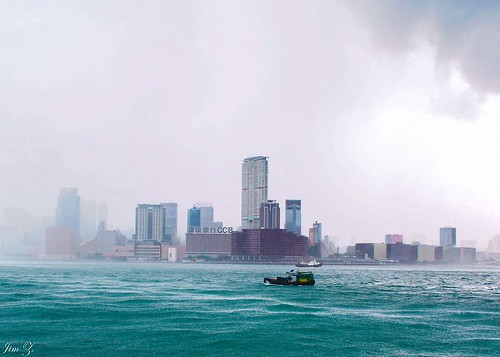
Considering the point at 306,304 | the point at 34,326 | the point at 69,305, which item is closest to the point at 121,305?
the point at 69,305

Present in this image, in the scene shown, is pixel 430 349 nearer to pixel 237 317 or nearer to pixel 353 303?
pixel 237 317

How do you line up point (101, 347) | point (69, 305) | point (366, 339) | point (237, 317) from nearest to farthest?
1. point (101, 347)
2. point (366, 339)
3. point (237, 317)
4. point (69, 305)

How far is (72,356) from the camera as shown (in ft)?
178

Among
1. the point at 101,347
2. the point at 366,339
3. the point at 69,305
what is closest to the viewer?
the point at 101,347

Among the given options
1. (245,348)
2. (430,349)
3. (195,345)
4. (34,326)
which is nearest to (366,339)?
(430,349)

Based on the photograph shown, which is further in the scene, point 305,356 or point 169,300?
point 169,300

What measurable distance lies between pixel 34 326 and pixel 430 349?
4673 cm

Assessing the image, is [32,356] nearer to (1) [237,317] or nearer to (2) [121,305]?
(1) [237,317]

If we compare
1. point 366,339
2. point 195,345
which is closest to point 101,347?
point 195,345

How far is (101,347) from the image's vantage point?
192 feet

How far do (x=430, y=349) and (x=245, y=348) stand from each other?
18.9 metres

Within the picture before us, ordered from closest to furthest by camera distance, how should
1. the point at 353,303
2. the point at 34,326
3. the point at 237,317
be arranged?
the point at 34,326 < the point at 237,317 < the point at 353,303

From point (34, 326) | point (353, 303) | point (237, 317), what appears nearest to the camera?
point (34, 326)

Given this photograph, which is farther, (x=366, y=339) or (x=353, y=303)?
(x=353, y=303)
